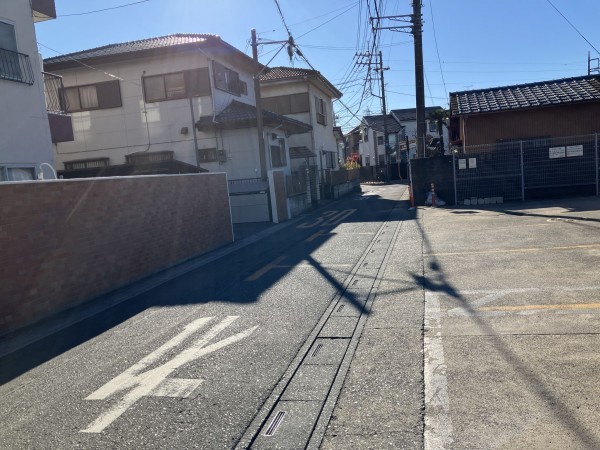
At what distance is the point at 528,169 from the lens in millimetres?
17234

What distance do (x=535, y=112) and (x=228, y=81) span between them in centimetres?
1287

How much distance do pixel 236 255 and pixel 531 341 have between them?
7723mm

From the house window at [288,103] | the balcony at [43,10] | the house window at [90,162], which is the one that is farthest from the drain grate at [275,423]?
the house window at [288,103]

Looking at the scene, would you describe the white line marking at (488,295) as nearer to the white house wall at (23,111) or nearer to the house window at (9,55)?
the white house wall at (23,111)

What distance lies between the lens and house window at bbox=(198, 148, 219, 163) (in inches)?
806

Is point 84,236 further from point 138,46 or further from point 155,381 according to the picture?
point 138,46

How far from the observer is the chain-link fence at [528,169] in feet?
54.9

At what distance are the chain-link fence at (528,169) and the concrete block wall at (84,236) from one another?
10.8 meters

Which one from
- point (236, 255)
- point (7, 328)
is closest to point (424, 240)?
point (236, 255)

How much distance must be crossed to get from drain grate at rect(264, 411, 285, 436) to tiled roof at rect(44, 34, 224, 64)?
18.5m

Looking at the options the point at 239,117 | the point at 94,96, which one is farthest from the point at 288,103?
the point at 94,96

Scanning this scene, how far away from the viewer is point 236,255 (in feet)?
37.4

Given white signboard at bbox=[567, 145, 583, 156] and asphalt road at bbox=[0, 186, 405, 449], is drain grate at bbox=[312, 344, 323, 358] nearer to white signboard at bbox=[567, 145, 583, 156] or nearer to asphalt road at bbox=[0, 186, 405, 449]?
asphalt road at bbox=[0, 186, 405, 449]

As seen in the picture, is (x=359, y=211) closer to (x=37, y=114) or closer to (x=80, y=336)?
(x=37, y=114)
